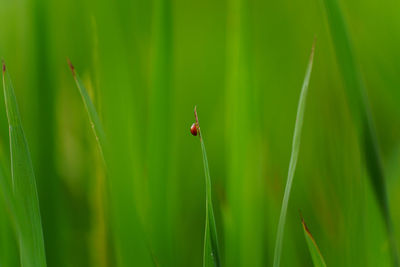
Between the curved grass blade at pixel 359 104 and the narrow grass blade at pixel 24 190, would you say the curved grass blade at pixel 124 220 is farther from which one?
the curved grass blade at pixel 359 104

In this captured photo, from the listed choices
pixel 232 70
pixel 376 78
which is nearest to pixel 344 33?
pixel 232 70

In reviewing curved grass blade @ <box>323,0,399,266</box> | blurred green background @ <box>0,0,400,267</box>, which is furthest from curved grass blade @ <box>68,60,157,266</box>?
curved grass blade @ <box>323,0,399,266</box>

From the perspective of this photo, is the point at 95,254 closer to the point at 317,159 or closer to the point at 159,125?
the point at 159,125

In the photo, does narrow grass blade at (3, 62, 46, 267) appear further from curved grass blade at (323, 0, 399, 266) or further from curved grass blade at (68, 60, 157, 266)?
curved grass blade at (323, 0, 399, 266)

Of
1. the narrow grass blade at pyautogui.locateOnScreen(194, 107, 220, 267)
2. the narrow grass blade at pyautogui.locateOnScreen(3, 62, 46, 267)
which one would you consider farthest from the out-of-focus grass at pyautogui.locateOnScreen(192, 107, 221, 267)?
the narrow grass blade at pyautogui.locateOnScreen(3, 62, 46, 267)

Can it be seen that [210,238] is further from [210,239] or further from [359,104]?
[359,104]

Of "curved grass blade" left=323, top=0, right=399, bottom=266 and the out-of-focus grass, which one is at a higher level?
"curved grass blade" left=323, top=0, right=399, bottom=266

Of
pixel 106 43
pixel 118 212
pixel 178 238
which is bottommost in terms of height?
pixel 178 238
